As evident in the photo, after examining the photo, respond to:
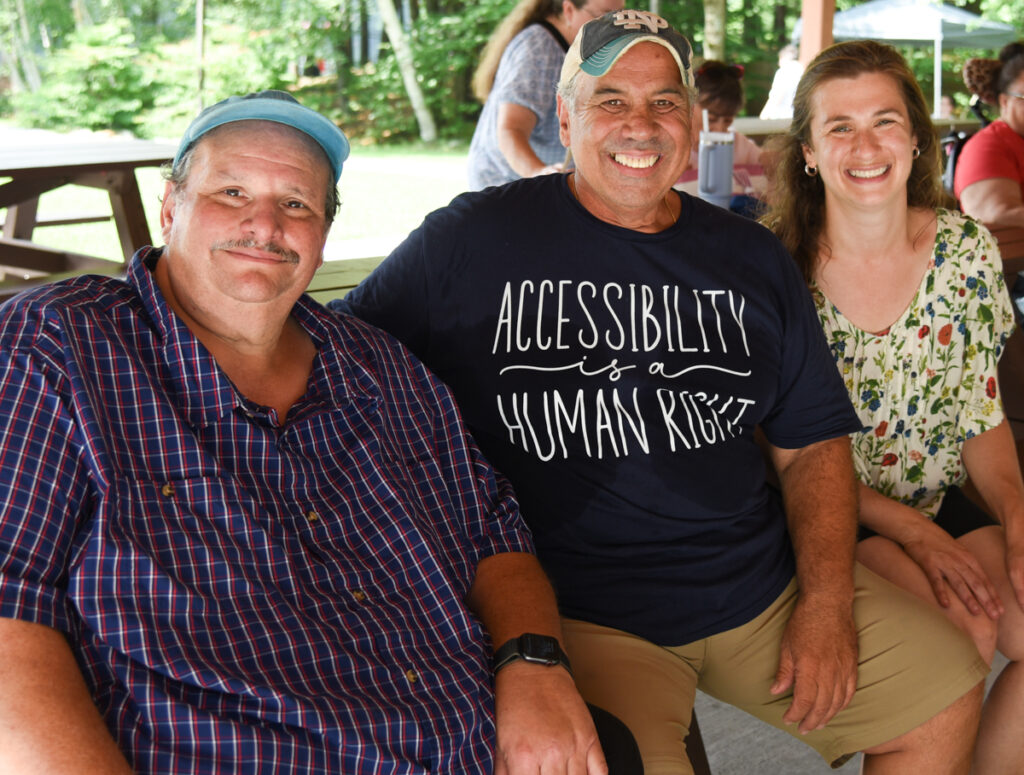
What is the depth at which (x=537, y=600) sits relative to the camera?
4.91 feet

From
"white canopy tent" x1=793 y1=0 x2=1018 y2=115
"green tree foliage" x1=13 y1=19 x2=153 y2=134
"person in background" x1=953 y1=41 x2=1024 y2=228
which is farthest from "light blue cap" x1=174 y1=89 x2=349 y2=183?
"green tree foliage" x1=13 y1=19 x2=153 y2=134

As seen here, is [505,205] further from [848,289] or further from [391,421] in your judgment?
[848,289]

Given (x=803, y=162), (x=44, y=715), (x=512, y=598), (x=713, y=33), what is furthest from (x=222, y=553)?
(x=713, y=33)

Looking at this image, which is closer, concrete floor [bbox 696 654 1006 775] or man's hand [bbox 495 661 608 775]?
man's hand [bbox 495 661 608 775]

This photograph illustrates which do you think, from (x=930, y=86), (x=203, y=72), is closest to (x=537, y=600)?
(x=203, y=72)

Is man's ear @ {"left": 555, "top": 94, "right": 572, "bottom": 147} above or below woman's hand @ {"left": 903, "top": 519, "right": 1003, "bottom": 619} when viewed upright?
above

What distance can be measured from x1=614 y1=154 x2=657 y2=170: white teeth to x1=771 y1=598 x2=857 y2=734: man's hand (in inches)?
31.8

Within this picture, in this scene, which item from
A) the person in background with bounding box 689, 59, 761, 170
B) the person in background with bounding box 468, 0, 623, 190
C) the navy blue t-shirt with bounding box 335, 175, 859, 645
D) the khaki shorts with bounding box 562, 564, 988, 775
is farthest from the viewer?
the person in background with bounding box 689, 59, 761, 170

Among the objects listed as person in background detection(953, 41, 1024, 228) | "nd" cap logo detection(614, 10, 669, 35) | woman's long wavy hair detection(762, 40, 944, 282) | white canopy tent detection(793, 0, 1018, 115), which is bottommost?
white canopy tent detection(793, 0, 1018, 115)

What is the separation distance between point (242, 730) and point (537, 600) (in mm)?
491

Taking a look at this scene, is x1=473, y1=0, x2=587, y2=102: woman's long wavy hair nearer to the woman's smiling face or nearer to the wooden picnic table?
the woman's smiling face

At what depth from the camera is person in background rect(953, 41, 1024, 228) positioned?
351 centimetres

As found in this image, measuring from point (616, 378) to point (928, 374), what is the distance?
78cm

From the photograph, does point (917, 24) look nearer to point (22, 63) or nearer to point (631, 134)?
point (22, 63)
